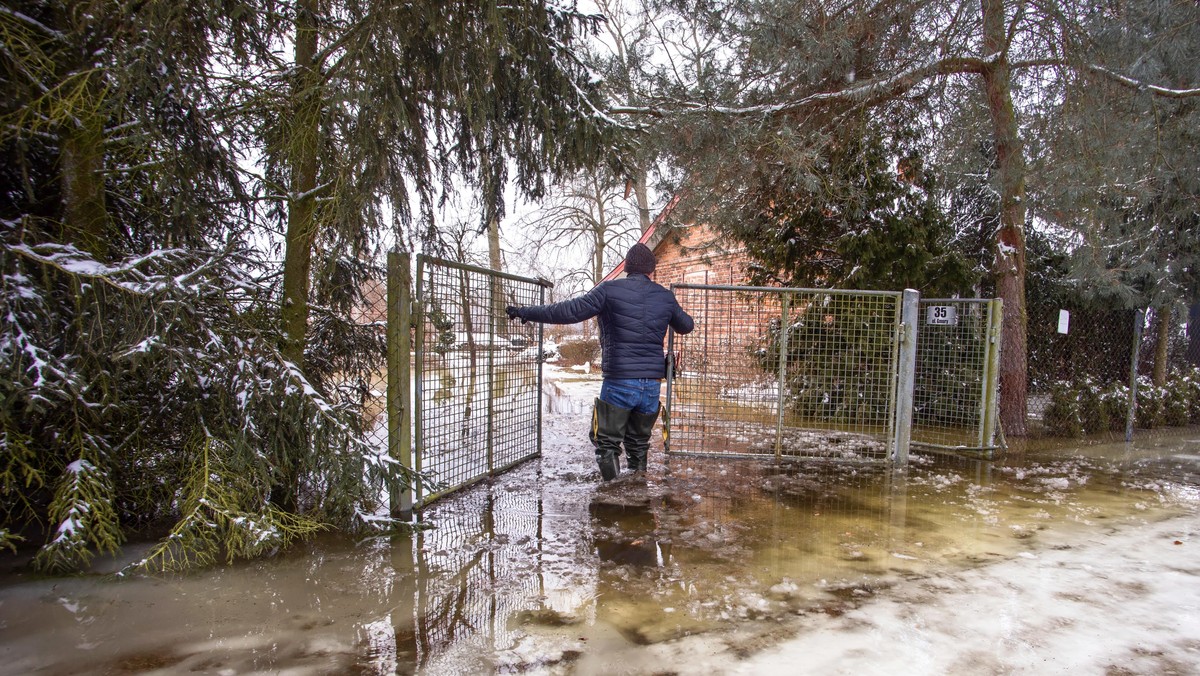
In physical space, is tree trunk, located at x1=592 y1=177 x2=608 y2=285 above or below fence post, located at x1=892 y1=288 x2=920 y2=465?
above

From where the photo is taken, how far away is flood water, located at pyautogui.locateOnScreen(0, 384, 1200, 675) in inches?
97.1

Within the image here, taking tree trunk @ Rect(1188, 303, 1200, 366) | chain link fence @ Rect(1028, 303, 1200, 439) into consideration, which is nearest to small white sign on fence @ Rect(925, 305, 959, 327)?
chain link fence @ Rect(1028, 303, 1200, 439)

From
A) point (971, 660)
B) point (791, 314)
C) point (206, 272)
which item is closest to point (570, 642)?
point (971, 660)

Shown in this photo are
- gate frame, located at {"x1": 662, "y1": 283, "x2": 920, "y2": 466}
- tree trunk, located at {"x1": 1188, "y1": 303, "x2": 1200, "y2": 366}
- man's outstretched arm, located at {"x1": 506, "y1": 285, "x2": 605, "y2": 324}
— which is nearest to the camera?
man's outstretched arm, located at {"x1": 506, "y1": 285, "x2": 605, "y2": 324}

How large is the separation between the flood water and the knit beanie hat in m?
1.78

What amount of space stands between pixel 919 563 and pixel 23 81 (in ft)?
17.6

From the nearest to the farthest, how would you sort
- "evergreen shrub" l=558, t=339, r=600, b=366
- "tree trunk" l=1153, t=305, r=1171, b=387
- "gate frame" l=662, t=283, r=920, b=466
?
"gate frame" l=662, t=283, r=920, b=466 → "tree trunk" l=1153, t=305, r=1171, b=387 → "evergreen shrub" l=558, t=339, r=600, b=366

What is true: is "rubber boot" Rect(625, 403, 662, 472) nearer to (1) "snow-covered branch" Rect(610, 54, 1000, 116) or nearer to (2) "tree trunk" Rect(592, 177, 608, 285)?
(1) "snow-covered branch" Rect(610, 54, 1000, 116)

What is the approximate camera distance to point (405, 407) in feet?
13.1

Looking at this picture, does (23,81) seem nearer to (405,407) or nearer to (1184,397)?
(405,407)

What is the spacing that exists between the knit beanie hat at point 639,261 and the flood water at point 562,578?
70.0 inches

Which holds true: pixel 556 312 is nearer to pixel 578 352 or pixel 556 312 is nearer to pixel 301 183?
pixel 301 183

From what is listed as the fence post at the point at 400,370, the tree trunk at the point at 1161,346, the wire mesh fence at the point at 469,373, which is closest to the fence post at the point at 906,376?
the wire mesh fence at the point at 469,373

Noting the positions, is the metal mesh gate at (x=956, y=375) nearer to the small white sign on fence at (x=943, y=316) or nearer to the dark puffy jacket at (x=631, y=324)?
the small white sign on fence at (x=943, y=316)
